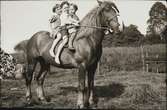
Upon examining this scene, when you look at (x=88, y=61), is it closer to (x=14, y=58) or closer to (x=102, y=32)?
(x=102, y=32)

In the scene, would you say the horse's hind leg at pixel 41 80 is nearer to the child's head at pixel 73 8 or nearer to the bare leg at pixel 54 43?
the bare leg at pixel 54 43

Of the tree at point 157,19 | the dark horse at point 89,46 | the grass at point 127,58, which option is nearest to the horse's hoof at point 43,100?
the dark horse at point 89,46

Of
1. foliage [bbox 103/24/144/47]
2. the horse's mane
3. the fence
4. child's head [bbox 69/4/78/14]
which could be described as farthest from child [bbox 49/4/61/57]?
the fence

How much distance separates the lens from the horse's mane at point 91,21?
2691 millimetres

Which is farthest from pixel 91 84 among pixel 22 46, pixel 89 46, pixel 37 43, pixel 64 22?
pixel 22 46

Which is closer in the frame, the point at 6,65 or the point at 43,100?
the point at 43,100

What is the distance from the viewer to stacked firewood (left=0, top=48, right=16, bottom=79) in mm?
3157

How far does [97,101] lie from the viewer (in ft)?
8.98

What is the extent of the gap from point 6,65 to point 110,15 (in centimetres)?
126

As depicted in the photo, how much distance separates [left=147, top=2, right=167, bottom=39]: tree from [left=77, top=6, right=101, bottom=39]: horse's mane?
0.44 m

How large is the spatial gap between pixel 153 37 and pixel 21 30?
1331 millimetres

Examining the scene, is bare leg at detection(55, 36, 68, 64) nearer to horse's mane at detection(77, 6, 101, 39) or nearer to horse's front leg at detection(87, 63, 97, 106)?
horse's mane at detection(77, 6, 101, 39)

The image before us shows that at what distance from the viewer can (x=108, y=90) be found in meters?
2.77

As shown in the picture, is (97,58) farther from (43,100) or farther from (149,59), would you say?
(43,100)
